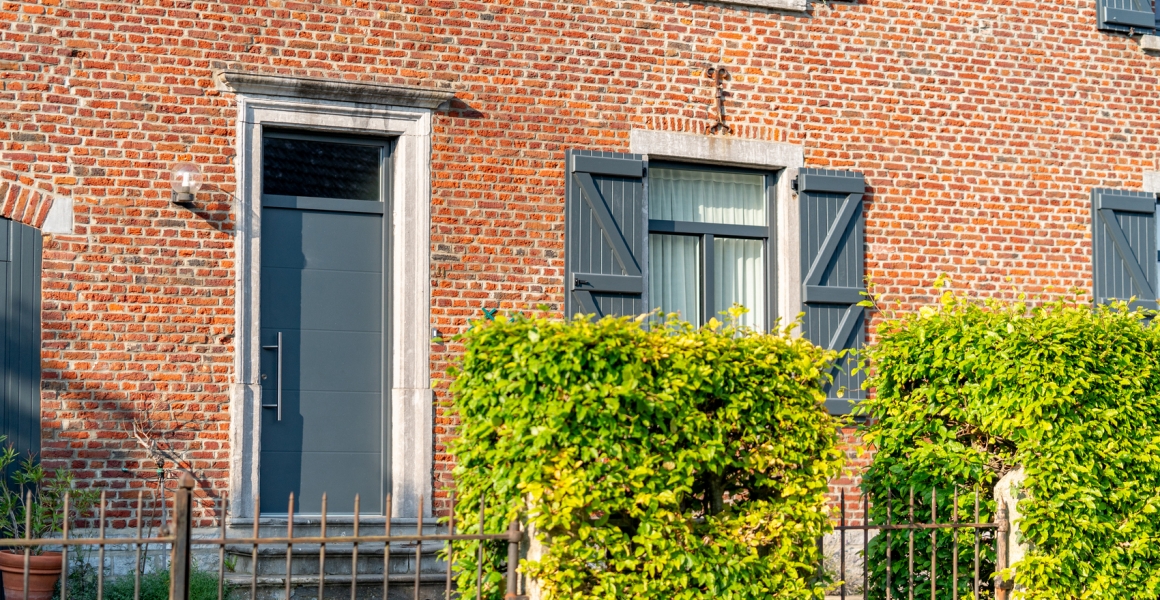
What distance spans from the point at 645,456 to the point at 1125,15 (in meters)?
7.15

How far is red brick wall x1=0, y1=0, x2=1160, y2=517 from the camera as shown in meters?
7.84

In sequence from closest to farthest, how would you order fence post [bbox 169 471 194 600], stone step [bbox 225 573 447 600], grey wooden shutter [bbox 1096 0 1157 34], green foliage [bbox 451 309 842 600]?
fence post [bbox 169 471 194 600] < green foliage [bbox 451 309 842 600] < stone step [bbox 225 573 447 600] < grey wooden shutter [bbox 1096 0 1157 34]

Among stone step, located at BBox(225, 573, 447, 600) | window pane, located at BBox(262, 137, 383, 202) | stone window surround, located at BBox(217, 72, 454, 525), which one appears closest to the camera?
stone step, located at BBox(225, 573, 447, 600)

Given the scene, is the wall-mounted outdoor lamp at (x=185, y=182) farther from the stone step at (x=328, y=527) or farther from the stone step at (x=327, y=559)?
the stone step at (x=327, y=559)

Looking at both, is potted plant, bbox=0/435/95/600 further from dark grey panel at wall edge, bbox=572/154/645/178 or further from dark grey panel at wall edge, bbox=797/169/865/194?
dark grey panel at wall edge, bbox=797/169/865/194

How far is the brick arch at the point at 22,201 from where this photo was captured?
7.71 metres

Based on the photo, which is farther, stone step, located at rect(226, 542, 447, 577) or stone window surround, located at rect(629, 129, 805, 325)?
stone window surround, located at rect(629, 129, 805, 325)

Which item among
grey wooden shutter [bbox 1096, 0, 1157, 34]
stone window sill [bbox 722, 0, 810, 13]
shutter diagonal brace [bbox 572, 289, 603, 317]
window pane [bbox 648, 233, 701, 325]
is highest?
grey wooden shutter [bbox 1096, 0, 1157, 34]

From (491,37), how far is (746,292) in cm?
264

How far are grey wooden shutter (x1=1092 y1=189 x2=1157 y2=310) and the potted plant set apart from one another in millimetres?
7521

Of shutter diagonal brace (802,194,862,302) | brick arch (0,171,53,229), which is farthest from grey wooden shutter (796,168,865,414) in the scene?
brick arch (0,171,53,229)

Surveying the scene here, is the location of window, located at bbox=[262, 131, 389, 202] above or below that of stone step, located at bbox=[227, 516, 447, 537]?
above

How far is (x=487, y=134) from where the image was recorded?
28.6 ft

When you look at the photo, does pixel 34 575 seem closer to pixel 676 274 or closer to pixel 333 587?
pixel 333 587
